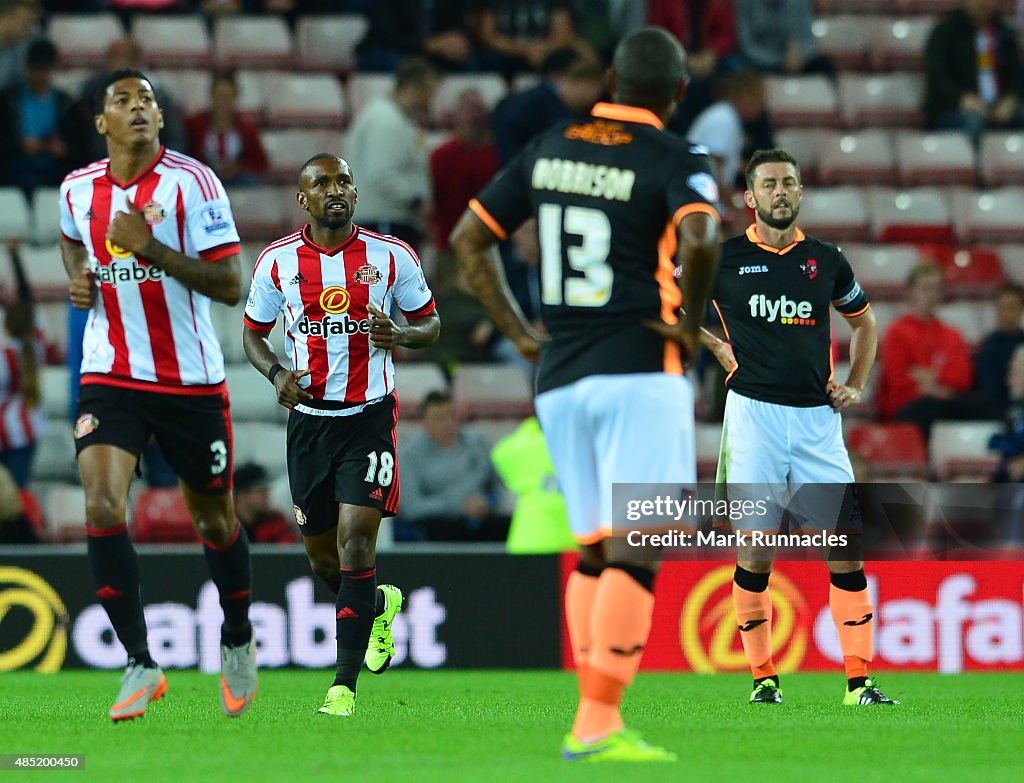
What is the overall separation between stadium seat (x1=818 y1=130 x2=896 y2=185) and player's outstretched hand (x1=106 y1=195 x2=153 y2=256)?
9775 mm

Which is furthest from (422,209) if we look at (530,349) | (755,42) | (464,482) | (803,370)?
(530,349)

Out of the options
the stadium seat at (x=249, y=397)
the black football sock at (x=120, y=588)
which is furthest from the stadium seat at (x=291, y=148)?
the black football sock at (x=120, y=588)

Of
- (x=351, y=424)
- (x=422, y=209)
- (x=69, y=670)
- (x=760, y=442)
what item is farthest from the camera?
(x=422, y=209)

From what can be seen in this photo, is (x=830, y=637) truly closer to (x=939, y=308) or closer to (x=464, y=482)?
(x=464, y=482)

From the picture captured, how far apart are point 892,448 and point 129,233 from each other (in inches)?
298

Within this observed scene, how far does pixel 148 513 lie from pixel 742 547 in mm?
5024

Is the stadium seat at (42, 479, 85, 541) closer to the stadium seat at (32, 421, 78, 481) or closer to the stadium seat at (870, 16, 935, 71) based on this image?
the stadium seat at (32, 421, 78, 481)

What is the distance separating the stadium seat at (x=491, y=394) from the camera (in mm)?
13461

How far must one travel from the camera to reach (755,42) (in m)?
16.2

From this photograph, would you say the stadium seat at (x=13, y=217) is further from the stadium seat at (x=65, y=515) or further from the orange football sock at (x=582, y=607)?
the orange football sock at (x=582, y=607)

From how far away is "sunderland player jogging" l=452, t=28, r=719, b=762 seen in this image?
227 inches

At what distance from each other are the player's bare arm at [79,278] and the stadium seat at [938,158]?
1004cm

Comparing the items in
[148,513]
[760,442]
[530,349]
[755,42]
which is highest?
[755,42]

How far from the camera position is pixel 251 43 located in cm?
1600
